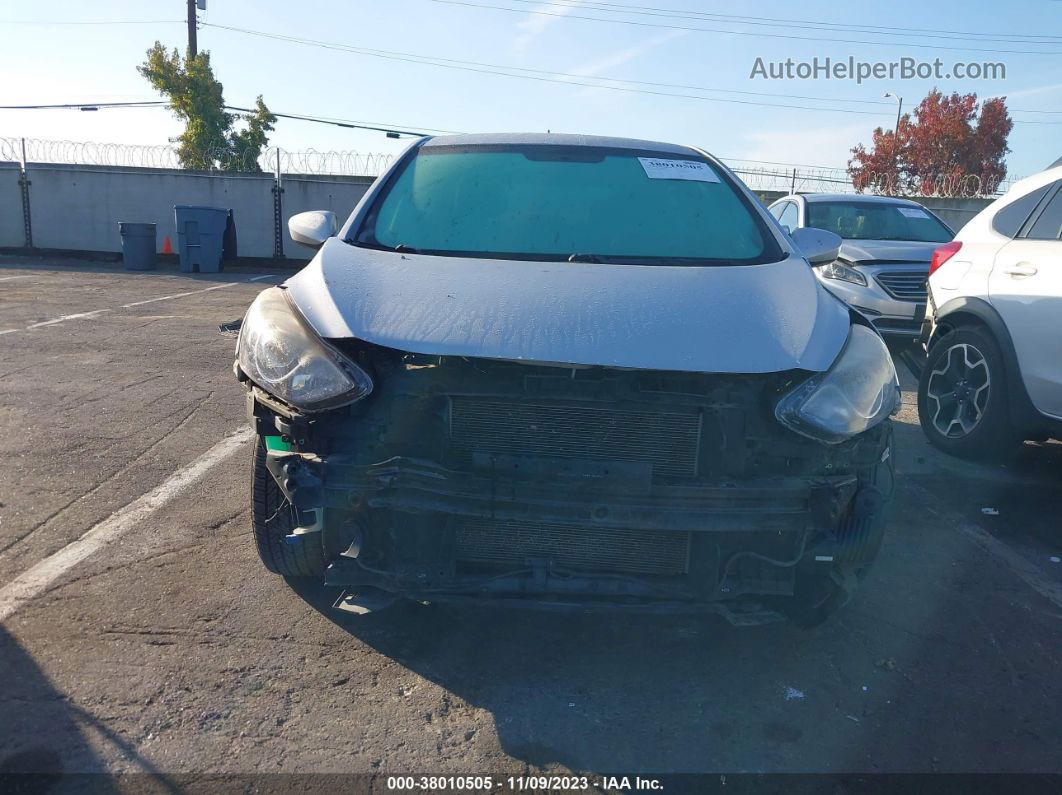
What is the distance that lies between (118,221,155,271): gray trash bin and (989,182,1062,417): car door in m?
16.8

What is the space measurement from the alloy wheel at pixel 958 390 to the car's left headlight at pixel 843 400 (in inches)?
112

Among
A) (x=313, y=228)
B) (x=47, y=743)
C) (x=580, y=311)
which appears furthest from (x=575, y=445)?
(x=313, y=228)

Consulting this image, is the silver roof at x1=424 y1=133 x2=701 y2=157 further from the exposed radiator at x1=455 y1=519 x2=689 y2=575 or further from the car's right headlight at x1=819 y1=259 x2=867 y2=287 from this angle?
the car's right headlight at x1=819 y1=259 x2=867 y2=287

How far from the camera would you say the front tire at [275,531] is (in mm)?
3006

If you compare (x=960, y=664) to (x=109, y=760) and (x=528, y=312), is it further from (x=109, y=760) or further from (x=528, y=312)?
(x=109, y=760)

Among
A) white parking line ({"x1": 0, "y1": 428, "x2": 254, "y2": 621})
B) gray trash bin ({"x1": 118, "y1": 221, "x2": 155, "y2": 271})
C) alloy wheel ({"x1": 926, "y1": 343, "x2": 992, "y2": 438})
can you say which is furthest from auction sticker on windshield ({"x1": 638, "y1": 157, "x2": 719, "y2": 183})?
gray trash bin ({"x1": 118, "y1": 221, "x2": 155, "y2": 271})

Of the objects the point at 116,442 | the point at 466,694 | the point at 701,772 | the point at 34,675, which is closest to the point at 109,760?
the point at 34,675

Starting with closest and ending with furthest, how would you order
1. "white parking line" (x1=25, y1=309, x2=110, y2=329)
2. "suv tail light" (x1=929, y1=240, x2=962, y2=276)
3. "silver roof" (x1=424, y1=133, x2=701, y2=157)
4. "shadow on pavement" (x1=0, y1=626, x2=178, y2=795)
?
1. "shadow on pavement" (x1=0, y1=626, x2=178, y2=795)
2. "silver roof" (x1=424, y1=133, x2=701, y2=157)
3. "suv tail light" (x1=929, y1=240, x2=962, y2=276)
4. "white parking line" (x1=25, y1=309, x2=110, y2=329)

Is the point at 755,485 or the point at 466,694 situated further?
the point at 466,694

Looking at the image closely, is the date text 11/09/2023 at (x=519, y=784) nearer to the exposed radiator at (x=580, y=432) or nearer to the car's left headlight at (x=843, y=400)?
the exposed radiator at (x=580, y=432)

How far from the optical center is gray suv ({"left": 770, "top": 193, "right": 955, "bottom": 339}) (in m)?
8.45

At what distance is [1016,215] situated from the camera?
5.37 metres

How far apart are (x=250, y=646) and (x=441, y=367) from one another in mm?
1193

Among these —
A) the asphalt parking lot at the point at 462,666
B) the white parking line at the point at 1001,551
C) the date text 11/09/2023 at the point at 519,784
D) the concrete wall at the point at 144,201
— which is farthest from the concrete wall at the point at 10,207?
the date text 11/09/2023 at the point at 519,784
